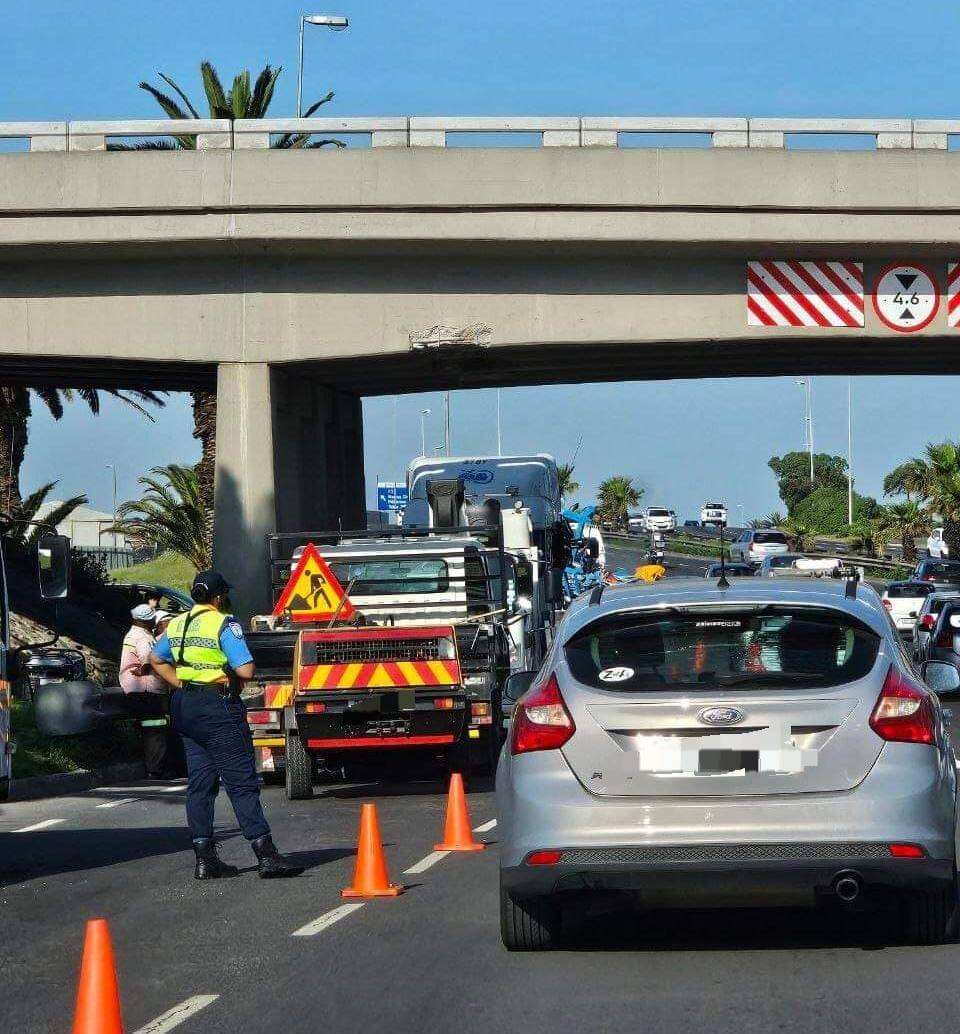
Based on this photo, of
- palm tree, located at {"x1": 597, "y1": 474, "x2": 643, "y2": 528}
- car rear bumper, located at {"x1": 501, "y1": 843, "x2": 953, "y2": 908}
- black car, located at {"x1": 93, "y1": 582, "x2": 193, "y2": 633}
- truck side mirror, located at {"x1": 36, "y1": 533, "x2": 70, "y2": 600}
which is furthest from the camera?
palm tree, located at {"x1": 597, "y1": 474, "x2": 643, "y2": 528}

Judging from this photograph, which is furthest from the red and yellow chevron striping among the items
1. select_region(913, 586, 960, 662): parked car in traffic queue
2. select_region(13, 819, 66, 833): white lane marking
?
select_region(913, 586, 960, 662): parked car in traffic queue

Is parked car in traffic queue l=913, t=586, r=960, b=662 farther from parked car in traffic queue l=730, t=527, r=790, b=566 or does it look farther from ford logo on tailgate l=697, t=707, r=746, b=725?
parked car in traffic queue l=730, t=527, r=790, b=566

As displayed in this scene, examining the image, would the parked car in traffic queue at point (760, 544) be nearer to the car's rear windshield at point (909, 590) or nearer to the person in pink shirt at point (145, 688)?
the car's rear windshield at point (909, 590)

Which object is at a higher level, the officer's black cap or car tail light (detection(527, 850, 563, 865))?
the officer's black cap

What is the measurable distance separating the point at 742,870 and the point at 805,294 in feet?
63.3

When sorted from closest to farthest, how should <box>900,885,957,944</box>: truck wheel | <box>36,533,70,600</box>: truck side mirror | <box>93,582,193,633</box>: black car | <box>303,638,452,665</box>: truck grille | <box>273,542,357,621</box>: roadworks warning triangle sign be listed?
<box>900,885,957,944</box>: truck wheel, <box>36,533,70,600</box>: truck side mirror, <box>303,638,452,665</box>: truck grille, <box>273,542,357,621</box>: roadworks warning triangle sign, <box>93,582,193,633</box>: black car

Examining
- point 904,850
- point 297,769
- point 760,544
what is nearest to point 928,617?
point 297,769

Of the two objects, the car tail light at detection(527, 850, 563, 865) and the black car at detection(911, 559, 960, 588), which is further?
Result: the black car at detection(911, 559, 960, 588)

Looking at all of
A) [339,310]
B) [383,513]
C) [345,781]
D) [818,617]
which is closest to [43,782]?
[345,781]

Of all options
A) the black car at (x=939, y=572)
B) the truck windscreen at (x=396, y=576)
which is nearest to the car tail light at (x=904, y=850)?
the truck windscreen at (x=396, y=576)

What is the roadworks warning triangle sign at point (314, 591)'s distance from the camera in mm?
17953

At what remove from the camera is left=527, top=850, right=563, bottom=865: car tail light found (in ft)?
24.6

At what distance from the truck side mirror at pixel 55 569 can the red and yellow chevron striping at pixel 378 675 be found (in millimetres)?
3762

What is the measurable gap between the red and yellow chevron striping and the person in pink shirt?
3.15 m
